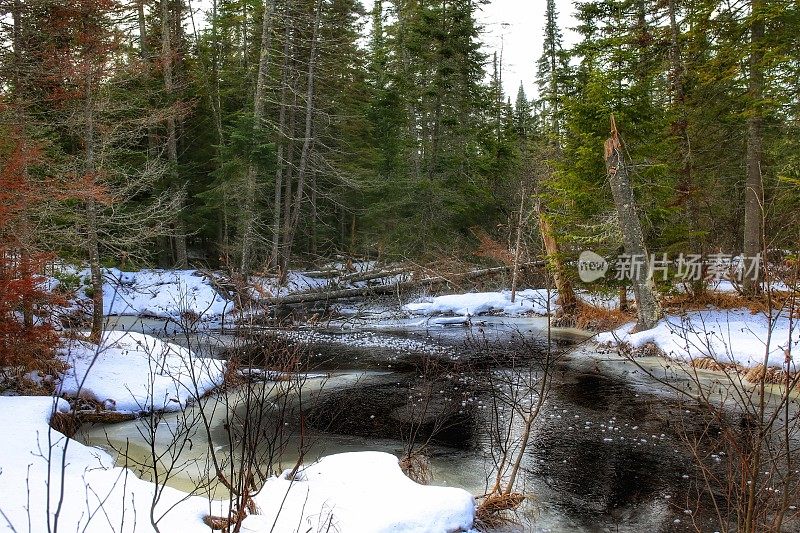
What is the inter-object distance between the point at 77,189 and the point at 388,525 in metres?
8.13

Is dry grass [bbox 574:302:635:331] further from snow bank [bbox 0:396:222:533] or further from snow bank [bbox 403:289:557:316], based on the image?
snow bank [bbox 0:396:222:533]

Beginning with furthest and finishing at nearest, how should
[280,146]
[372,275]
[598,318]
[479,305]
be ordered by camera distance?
1. [372,275]
2. [280,146]
3. [479,305]
4. [598,318]

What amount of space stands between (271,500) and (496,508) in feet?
7.07

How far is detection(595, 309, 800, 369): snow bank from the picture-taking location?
396 inches

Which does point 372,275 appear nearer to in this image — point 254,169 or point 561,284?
point 254,169

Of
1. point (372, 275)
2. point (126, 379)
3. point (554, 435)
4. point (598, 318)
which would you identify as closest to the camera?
point (554, 435)

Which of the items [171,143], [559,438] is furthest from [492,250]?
[559,438]

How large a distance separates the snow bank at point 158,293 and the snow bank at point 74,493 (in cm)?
1069

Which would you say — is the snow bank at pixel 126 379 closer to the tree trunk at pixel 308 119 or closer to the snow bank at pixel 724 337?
the snow bank at pixel 724 337

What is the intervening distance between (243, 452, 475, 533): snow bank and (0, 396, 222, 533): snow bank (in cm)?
59

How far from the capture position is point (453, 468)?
660 centimetres

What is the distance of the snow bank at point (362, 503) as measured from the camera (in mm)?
4574

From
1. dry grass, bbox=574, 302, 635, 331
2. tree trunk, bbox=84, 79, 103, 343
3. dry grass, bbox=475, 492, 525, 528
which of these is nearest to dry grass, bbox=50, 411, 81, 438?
tree trunk, bbox=84, 79, 103, 343

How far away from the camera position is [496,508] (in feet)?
17.4
